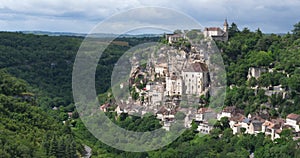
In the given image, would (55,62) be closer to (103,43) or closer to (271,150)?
(103,43)

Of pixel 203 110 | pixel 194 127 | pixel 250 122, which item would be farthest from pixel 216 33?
pixel 250 122

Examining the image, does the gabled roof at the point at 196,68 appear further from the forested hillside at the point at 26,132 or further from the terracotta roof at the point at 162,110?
the forested hillside at the point at 26,132

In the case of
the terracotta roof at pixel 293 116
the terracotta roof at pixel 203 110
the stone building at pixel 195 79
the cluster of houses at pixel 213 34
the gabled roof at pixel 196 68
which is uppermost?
the cluster of houses at pixel 213 34

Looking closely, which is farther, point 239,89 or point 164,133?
point 239,89

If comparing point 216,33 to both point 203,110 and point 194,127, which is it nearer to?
point 203,110

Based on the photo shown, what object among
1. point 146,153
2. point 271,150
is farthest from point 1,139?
point 271,150

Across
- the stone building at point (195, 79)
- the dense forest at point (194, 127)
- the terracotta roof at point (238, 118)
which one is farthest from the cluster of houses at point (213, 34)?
the terracotta roof at point (238, 118)
